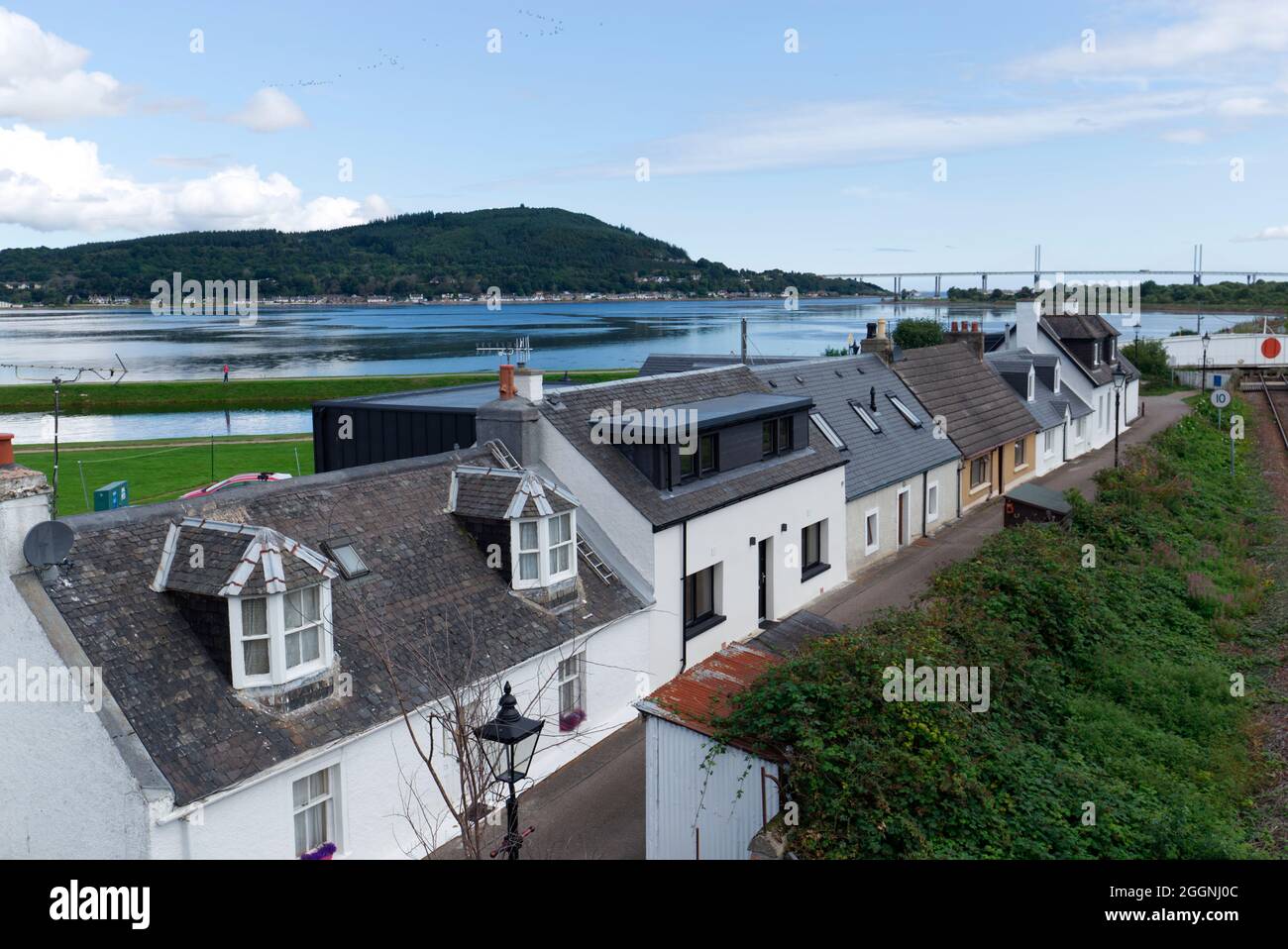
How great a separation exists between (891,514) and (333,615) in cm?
2065

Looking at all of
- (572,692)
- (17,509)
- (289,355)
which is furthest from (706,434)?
(289,355)

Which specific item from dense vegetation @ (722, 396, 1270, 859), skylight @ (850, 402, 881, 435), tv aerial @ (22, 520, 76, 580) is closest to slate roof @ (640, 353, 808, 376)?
skylight @ (850, 402, 881, 435)

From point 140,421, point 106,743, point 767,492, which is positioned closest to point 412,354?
point 140,421

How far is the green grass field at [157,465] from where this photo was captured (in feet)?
135

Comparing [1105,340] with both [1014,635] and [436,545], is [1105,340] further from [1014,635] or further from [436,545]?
[436,545]

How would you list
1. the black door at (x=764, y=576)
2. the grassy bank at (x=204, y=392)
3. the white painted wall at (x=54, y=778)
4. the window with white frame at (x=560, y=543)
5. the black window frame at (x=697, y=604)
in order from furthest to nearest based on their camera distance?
the grassy bank at (x=204, y=392)
the black door at (x=764, y=576)
the black window frame at (x=697, y=604)
the window with white frame at (x=560, y=543)
the white painted wall at (x=54, y=778)

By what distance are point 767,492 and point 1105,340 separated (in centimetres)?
3749

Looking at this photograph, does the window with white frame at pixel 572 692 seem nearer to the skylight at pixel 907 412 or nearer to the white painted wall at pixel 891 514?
the white painted wall at pixel 891 514

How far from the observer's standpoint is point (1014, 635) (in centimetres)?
2005

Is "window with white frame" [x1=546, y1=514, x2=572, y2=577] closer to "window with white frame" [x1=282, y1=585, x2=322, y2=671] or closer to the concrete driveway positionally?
the concrete driveway

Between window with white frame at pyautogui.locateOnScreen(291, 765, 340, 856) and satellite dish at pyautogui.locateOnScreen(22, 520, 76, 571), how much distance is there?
12.6ft

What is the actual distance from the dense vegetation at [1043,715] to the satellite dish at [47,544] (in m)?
8.04

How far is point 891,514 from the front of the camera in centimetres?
3195

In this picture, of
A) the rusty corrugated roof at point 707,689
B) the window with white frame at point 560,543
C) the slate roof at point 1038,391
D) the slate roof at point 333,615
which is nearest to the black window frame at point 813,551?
the slate roof at point 333,615
